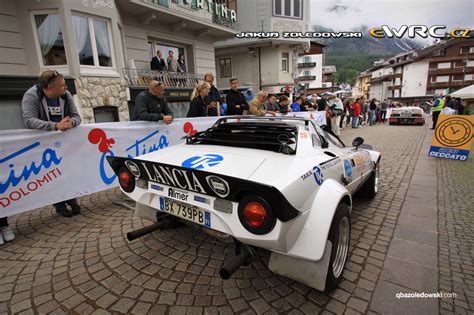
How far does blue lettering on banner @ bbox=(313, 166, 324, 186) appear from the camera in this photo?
2017 millimetres

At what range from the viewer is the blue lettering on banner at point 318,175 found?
2017mm

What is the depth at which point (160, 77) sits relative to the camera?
11.4 m

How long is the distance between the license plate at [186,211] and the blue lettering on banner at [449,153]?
26.9 ft

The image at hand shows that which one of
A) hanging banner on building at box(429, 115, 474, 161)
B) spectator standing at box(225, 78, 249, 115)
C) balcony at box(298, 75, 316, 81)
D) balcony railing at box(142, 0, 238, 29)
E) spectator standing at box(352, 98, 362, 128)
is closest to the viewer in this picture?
spectator standing at box(225, 78, 249, 115)

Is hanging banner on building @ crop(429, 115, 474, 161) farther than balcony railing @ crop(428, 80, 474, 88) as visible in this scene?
No

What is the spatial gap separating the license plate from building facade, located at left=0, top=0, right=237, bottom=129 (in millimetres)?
7960

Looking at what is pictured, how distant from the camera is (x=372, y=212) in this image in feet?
12.3

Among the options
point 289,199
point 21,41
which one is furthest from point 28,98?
point 21,41

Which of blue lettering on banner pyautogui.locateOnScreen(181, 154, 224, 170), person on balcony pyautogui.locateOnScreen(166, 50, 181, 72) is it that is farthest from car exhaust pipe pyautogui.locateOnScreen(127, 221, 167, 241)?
person on balcony pyautogui.locateOnScreen(166, 50, 181, 72)

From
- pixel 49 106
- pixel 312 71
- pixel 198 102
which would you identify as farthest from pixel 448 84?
pixel 49 106

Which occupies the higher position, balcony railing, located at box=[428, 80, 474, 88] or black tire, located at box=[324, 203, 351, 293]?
balcony railing, located at box=[428, 80, 474, 88]

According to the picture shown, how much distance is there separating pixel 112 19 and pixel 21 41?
288cm

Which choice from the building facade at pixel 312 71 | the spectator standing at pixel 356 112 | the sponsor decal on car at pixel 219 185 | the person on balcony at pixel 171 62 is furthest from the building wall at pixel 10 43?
the building facade at pixel 312 71

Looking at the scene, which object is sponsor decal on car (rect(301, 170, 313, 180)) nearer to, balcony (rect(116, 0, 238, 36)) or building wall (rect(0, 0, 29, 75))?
building wall (rect(0, 0, 29, 75))
